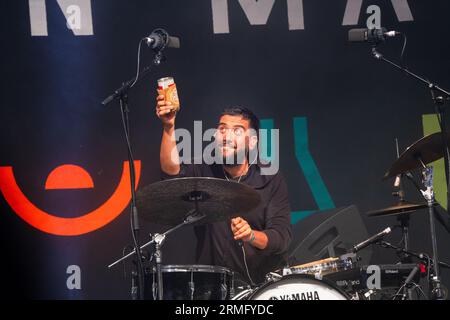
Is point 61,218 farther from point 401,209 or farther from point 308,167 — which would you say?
point 401,209

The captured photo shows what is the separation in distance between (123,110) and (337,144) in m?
1.92

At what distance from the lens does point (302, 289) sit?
347 centimetres

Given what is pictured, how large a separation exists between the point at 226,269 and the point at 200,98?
5.30ft

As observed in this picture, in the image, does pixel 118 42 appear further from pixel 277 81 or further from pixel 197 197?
pixel 197 197

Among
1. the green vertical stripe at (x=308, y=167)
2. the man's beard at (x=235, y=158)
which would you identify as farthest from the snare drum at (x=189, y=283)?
the green vertical stripe at (x=308, y=167)

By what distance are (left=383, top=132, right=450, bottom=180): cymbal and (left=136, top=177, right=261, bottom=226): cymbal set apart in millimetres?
965

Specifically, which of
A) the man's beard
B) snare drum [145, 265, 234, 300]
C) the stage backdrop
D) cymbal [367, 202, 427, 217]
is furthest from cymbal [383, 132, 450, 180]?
snare drum [145, 265, 234, 300]

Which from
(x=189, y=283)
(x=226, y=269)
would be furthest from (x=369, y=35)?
(x=189, y=283)

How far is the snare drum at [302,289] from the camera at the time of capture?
11.3 ft

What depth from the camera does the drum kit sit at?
137 inches

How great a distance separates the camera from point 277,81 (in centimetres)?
512

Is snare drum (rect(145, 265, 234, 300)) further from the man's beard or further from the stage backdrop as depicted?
the stage backdrop

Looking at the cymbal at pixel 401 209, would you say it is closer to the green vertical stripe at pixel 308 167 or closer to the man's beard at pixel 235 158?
the green vertical stripe at pixel 308 167
